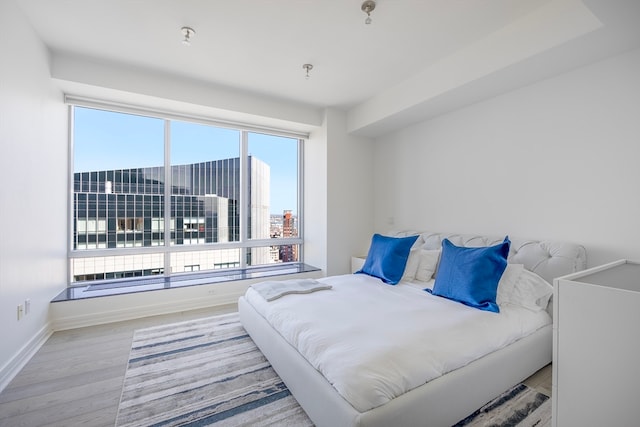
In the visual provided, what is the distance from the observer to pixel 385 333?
164cm

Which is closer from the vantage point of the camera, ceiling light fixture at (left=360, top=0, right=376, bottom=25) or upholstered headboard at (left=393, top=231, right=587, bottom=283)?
ceiling light fixture at (left=360, top=0, right=376, bottom=25)

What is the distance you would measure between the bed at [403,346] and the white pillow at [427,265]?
0.96ft

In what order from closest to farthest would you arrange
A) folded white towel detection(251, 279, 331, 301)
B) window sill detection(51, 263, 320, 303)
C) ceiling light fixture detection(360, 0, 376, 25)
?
ceiling light fixture detection(360, 0, 376, 25) < folded white towel detection(251, 279, 331, 301) < window sill detection(51, 263, 320, 303)

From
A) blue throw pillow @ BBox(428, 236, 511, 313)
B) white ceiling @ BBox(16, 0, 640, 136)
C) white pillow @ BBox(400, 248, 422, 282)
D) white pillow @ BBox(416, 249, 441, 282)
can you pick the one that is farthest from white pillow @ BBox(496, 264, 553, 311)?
white ceiling @ BBox(16, 0, 640, 136)

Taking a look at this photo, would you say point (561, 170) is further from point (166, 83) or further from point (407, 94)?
point (166, 83)

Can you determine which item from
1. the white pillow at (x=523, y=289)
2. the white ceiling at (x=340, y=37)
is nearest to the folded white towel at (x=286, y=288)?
the white pillow at (x=523, y=289)

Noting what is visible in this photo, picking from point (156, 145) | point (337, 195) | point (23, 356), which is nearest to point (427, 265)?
point (337, 195)

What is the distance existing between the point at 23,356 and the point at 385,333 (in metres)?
2.73

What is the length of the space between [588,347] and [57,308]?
403 cm

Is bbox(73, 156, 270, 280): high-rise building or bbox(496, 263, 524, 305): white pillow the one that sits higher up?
bbox(73, 156, 270, 280): high-rise building

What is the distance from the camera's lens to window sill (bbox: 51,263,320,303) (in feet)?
9.99

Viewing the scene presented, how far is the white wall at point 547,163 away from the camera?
207 centimetres

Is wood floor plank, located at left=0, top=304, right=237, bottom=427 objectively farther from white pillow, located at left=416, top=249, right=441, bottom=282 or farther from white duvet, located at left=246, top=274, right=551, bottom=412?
white pillow, located at left=416, top=249, right=441, bottom=282

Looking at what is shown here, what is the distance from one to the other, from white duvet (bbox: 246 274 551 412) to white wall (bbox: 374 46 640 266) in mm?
871
